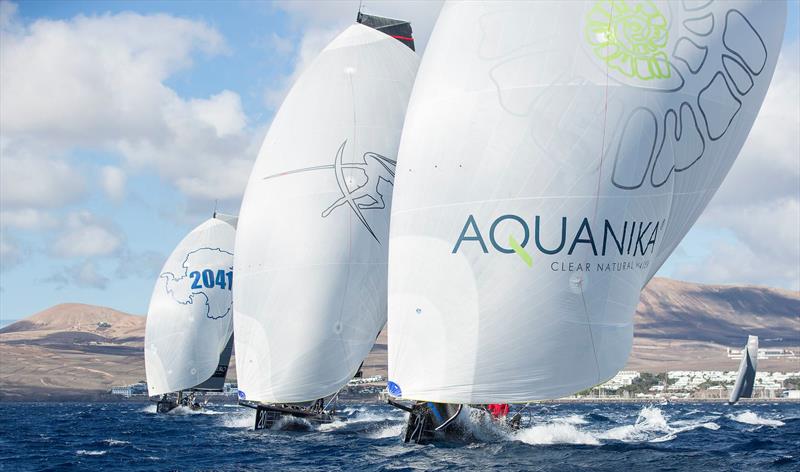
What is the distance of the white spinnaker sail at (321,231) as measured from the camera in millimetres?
34156

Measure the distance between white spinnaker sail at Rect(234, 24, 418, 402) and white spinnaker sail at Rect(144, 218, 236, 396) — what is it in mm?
17814

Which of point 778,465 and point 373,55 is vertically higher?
point 373,55

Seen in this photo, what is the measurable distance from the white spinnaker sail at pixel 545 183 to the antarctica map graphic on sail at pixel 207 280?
32020 millimetres

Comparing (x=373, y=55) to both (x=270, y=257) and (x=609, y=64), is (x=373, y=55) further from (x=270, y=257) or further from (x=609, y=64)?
(x=609, y=64)

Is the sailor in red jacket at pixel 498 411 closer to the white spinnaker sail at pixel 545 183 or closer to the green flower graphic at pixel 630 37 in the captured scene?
the white spinnaker sail at pixel 545 183

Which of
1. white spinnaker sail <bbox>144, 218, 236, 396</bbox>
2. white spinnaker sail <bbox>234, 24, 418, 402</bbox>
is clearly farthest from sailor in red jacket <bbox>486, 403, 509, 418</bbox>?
white spinnaker sail <bbox>144, 218, 236, 396</bbox>

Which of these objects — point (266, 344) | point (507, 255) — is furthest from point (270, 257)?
point (507, 255)

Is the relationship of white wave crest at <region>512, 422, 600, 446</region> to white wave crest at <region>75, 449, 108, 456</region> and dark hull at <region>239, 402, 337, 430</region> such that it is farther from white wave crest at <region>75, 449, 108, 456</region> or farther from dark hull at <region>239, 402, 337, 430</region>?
white wave crest at <region>75, 449, 108, 456</region>

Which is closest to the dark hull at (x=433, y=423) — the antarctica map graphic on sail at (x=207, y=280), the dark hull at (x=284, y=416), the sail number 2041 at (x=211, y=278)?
the dark hull at (x=284, y=416)

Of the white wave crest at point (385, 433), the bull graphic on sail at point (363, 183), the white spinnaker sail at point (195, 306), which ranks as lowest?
the white wave crest at point (385, 433)

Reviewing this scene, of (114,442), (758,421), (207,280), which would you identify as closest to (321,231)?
(114,442)

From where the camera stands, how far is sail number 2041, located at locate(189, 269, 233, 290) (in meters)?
53.8

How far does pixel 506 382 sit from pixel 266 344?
1523 centimetres

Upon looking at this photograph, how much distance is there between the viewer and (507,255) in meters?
21.3
